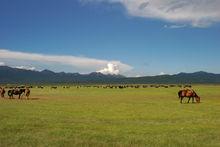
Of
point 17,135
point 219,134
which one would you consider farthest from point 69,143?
point 219,134

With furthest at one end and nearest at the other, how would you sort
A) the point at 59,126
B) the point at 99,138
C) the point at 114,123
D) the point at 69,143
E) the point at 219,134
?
the point at 114,123 < the point at 59,126 < the point at 219,134 < the point at 99,138 < the point at 69,143

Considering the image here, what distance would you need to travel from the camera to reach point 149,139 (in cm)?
1870

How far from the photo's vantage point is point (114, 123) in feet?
82.6

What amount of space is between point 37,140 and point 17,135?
176 centimetres

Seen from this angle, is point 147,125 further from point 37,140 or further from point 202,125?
point 37,140

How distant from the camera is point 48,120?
85.3 feet

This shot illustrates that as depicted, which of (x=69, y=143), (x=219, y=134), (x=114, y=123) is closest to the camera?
(x=69, y=143)

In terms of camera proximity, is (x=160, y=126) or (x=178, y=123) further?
(x=178, y=123)

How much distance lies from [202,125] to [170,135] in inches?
191

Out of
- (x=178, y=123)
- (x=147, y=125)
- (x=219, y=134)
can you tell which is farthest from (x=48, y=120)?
(x=219, y=134)

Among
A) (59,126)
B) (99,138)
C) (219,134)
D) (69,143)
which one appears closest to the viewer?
(69,143)

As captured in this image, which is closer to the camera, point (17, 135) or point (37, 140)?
point (37, 140)

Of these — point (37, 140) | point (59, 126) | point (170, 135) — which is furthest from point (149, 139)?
point (59, 126)

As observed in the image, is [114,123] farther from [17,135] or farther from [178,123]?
[17,135]
